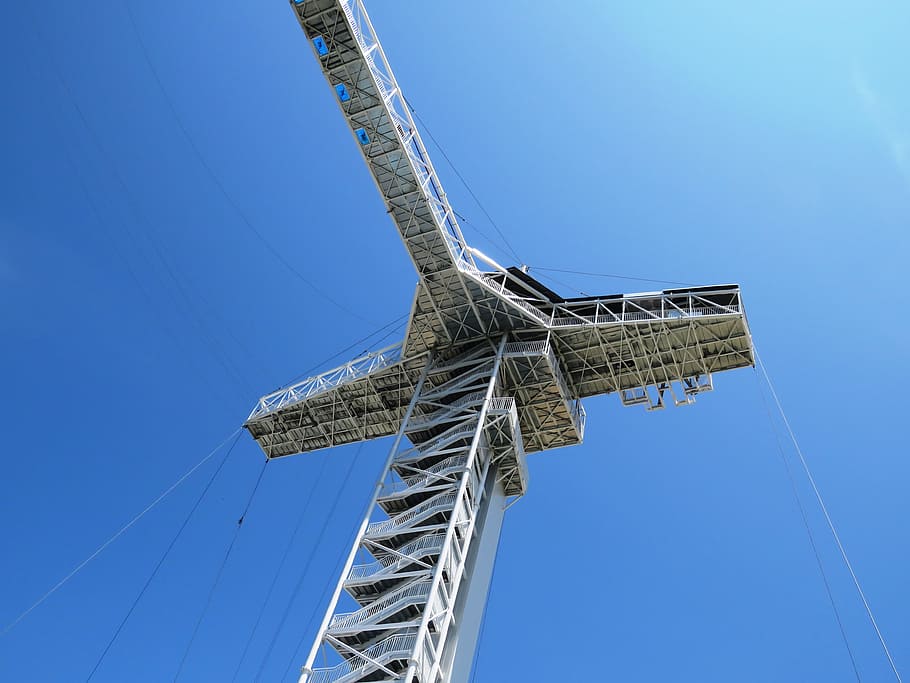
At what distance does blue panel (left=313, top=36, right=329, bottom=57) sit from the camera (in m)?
30.9

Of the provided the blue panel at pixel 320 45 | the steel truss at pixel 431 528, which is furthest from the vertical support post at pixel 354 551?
the blue panel at pixel 320 45

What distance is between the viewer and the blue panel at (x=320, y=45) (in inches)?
1216

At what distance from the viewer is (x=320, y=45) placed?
30906 millimetres

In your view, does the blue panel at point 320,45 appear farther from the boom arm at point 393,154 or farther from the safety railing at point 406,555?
the safety railing at point 406,555

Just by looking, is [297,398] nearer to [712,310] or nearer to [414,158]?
[414,158]

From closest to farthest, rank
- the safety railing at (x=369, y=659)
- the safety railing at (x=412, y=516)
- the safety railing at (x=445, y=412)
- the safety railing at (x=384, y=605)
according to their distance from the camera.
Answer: the safety railing at (x=369, y=659), the safety railing at (x=384, y=605), the safety railing at (x=412, y=516), the safety railing at (x=445, y=412)

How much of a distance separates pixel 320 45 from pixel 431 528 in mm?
17837

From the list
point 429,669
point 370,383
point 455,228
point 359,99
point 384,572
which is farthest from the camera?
point 370,383

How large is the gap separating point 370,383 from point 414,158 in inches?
457

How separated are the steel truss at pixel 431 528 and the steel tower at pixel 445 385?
0.07 metres

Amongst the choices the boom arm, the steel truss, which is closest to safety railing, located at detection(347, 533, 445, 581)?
the steel truss

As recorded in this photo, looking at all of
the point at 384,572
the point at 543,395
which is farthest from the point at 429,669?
the point at 543,395

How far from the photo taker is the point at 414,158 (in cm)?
3244

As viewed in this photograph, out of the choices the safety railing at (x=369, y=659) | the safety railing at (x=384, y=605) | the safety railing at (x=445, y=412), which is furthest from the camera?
the safety railing at (x=445, y=412)
